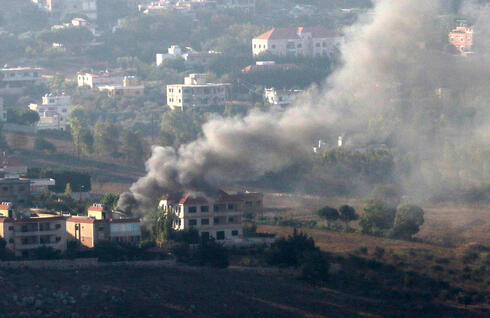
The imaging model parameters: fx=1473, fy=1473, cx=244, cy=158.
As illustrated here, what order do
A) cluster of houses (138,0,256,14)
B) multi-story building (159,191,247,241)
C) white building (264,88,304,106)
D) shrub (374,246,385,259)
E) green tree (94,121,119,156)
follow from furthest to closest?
cluster of houses (138,0,256,14) < white building (264,88,304,106) < green tree (94,121,119,156) < multi-story building (159,191,247,241) < shrub (374,246,385,259)

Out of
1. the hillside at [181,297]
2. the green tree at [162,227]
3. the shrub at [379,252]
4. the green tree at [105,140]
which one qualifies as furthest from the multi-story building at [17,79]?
the hillside at [181,297]

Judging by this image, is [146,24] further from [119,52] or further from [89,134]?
[89,134]

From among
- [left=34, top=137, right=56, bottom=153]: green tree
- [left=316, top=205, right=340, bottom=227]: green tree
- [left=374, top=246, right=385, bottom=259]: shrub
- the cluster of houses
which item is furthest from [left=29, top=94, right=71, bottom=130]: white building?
the cluster of houses

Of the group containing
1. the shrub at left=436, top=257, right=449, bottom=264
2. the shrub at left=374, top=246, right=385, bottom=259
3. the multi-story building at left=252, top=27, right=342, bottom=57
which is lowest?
the shrub at left=436, top=257, right=449, bottom=264

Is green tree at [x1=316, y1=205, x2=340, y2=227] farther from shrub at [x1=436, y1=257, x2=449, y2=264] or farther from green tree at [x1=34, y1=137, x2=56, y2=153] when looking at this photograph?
green tree at [x1=34, y1=137, x2=56, y2=153]

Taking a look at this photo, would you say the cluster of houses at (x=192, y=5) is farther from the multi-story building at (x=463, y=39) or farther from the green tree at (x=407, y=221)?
the green tree at (x=407, y=221)

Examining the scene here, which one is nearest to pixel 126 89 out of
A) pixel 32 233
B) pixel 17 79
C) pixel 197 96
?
pixel 197 96
